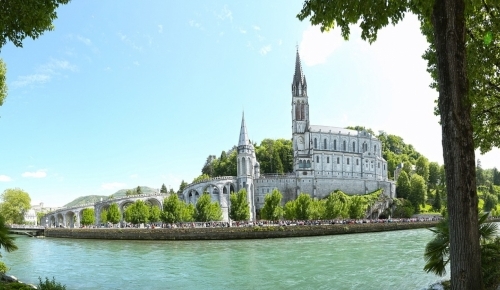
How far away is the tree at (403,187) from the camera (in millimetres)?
80125

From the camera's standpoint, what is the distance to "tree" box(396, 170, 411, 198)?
8012 cm

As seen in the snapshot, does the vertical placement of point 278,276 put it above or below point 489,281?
below

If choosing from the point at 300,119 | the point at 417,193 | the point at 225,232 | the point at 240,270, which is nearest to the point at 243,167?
→ the point at 300,119

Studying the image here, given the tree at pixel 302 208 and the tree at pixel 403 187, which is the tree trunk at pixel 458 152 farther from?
the tree at pixel 403 187

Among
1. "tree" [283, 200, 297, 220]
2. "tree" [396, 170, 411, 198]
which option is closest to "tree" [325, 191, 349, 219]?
"tree" [283, 200, 297, 220]

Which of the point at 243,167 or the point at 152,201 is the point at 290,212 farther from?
the point at 152,201

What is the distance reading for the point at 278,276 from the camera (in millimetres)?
17203

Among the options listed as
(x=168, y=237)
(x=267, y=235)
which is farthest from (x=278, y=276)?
(x=168, y=237)

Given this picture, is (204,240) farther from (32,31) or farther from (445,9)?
(445,9)

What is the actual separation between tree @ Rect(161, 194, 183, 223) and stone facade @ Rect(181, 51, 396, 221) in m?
15.7

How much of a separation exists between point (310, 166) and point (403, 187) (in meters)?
21.6

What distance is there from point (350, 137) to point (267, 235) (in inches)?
1809

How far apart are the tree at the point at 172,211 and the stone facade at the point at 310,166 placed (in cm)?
1568

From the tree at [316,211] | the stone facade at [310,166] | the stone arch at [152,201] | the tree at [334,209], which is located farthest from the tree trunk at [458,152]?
the stone arch at [152,201]
